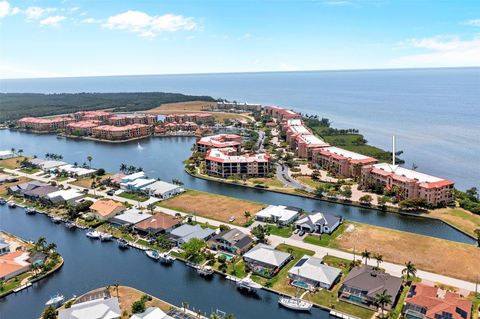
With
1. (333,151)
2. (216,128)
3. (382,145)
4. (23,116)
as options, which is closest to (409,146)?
(382,145)

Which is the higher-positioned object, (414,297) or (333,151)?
(333,151)

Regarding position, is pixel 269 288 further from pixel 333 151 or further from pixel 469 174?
pixel 469 174

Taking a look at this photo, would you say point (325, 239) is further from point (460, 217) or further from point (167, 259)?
point (460, 217)

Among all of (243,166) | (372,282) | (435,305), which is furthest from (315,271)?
(243,166)

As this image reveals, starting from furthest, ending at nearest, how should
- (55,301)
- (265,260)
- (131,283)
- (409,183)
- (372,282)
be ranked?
(409,183) → (265,260) → (131,283) → (372,282) → (55,301)

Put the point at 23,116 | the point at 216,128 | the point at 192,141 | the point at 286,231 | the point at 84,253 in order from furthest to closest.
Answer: the point at 23,116 < the point at 216,128 < the point at 192,141 < the point at 286,231 < the point at 84,253

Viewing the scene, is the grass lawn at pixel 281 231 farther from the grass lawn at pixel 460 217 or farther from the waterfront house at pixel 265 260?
the grass lawn at pixel 460 217

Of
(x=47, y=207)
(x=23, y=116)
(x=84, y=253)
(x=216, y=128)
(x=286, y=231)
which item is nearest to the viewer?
(x=84, y=253)
